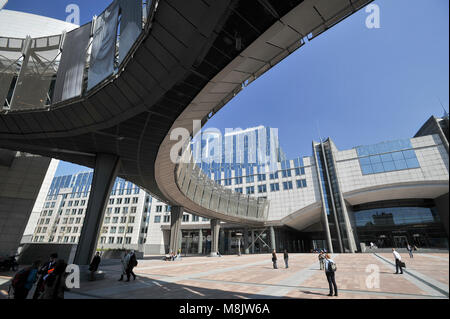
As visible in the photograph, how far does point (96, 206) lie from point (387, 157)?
173ft

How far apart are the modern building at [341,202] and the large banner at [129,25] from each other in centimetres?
3909

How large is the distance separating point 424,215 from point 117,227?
274 ft

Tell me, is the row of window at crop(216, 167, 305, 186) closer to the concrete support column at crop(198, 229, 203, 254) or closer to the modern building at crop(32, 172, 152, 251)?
the concrete support column at crop(198, 229, 203, 254)

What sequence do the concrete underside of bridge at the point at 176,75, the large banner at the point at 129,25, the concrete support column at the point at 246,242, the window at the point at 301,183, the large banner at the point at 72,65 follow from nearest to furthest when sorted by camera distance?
the concrete underside of bridge at the point at 176,75
the large banner at the point at 129,25
the large banner at the point at 72,65
the concrete support column at the point at 246,242
the window at the point at 301,183

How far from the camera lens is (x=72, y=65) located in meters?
13.6

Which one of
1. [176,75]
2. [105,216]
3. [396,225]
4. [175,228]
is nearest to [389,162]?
[396,225]

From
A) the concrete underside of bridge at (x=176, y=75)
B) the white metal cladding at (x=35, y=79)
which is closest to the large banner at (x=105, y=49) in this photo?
the concrete underside of bridge at (x=176, y=75)

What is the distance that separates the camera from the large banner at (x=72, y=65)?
1255cm

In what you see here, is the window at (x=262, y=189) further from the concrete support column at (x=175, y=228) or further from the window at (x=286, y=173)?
the concrete support column at (x=175, y=228)
